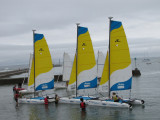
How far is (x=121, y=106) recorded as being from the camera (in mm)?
23906

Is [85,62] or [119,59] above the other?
[119,59]

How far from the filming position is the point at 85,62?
26.9 meters

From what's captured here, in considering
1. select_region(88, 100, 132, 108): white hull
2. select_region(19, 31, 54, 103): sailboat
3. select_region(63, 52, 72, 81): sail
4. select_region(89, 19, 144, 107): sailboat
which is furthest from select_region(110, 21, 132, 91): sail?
select_region(63, 52, 72, 81): sail

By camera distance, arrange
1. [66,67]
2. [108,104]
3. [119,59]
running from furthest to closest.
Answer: [66,67]
[108,104]
[119,59]

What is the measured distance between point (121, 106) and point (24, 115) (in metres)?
10.1

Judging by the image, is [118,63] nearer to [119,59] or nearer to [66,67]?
[119,59]

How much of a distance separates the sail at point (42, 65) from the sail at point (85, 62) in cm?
420

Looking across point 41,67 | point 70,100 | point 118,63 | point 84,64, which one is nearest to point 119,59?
point 118,63

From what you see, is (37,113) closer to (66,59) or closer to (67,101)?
(67,101)

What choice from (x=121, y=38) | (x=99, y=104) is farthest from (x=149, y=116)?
(x=121, y=38)

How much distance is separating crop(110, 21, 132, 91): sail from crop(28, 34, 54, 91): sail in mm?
8428

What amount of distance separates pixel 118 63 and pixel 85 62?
4.19m

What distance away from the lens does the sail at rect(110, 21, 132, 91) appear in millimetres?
23812

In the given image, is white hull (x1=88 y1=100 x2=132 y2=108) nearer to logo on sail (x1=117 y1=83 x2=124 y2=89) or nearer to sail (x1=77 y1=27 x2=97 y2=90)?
logo on sail (x1=117 y1=83 x2=124 y2=89)
